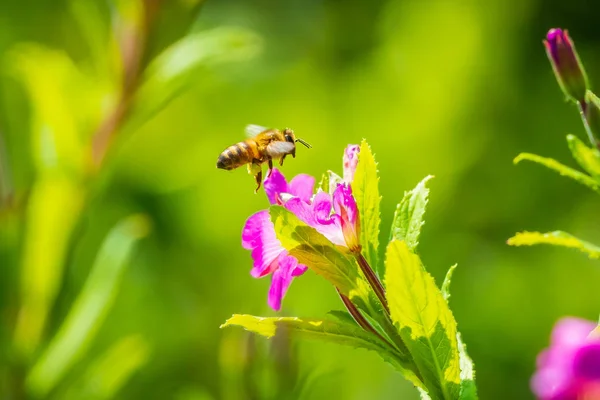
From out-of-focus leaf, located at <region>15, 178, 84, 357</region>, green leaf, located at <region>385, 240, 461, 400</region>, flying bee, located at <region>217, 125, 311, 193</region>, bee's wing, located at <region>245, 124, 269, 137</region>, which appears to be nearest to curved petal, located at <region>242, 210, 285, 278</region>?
green leaf, located at <region>385, 240, 461, 400</region>

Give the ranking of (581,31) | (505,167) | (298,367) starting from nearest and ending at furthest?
(298,367) < (505,167) < (581,31)

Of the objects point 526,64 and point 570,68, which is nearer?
point 570,68

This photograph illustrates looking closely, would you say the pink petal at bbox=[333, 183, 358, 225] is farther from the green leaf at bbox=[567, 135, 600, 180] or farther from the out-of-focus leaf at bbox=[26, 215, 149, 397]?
the out-of-focus leaf at bbox=[26, 215, 149, 397]

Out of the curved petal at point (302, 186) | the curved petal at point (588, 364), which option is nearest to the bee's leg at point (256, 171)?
the curved petal at point (302, 186)

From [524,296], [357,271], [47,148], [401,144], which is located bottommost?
[357,271]

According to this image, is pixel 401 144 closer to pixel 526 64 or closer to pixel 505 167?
pixel 505 167

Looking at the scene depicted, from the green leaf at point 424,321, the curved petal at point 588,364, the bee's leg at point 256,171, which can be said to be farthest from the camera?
the bee's leg at point 256,171

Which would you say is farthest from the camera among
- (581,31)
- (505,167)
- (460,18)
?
(581,31)

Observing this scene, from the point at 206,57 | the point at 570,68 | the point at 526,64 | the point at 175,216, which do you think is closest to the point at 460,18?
the point at 526,64

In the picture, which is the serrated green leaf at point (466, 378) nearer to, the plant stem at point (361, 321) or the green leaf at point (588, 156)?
the plant stem at point (361, 321)
